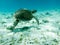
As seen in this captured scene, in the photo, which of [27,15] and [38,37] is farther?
[27,15]

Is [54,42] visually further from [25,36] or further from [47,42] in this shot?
[25,36]

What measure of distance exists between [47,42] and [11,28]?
2.95m

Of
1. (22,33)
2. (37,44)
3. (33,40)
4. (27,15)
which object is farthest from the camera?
(27,15)

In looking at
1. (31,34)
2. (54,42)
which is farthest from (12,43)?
(54,42)

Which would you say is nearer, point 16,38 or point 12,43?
point 12,43

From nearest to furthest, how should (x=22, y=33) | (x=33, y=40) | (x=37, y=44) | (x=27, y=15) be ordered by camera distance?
(x=37, y=44)
(x=33, y=40)
(x=22, y=33)
(x=27, y=15)

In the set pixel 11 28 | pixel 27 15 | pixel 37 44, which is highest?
pixel 27 15

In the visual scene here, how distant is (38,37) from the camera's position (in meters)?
7.17

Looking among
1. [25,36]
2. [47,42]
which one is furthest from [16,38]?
[47,42]

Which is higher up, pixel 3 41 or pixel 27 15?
pixel 27 15

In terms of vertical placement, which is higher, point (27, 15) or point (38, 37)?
point (27, 15)

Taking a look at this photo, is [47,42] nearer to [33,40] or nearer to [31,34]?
[33,40]

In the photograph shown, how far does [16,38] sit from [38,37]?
1.15 meters

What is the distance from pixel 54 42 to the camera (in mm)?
6559
